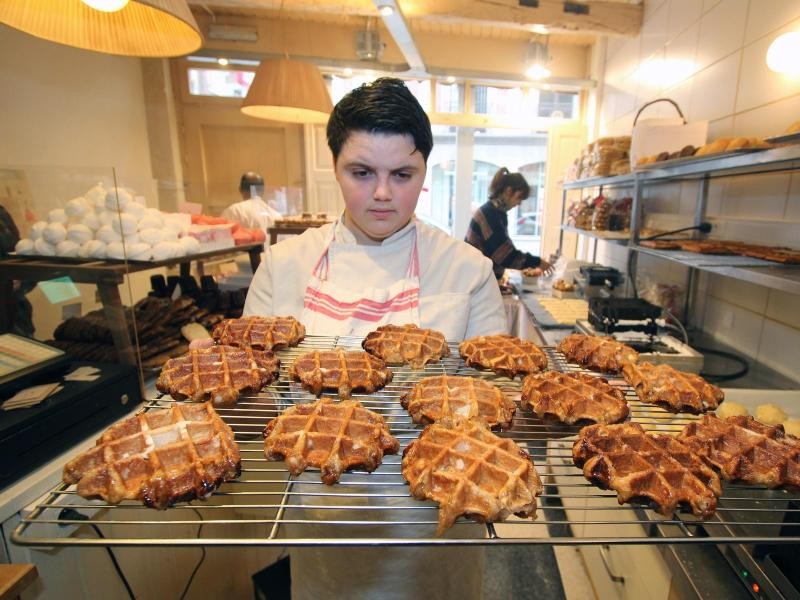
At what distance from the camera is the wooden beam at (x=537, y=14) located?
4.48m

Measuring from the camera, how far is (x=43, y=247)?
2.06 m

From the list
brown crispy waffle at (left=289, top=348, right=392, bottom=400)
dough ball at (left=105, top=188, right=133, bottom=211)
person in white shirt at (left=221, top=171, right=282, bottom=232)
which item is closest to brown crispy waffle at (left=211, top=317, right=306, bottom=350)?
brown crispy waffle at (left=289, top=348, right=392, bottom=400)

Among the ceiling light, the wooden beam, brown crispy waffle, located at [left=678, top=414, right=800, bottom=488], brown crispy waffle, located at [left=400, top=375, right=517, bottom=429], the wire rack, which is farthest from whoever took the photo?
the wooden beam

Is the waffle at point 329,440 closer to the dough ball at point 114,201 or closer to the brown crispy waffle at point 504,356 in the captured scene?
the brown crispy waffle at point 504,356

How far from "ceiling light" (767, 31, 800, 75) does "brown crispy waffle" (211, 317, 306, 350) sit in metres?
3.18

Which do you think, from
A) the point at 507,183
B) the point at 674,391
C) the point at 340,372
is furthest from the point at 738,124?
the point at 340,372

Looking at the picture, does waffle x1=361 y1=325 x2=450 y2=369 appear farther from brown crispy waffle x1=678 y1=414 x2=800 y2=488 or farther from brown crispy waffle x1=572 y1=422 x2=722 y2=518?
brown crispy waffle x1=678 y1=414 x2=800 y2=488

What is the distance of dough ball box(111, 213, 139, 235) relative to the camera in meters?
2.10

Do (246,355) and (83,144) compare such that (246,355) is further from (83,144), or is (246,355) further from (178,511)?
Answer: (83,144)

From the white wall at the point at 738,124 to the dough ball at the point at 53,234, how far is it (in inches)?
155

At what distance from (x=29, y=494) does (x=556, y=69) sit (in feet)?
28.0

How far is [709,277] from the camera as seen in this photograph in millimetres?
3309

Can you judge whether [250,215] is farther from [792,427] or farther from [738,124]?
[792,427]

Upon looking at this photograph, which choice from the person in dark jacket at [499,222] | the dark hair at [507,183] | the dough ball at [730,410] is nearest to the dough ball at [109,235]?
the dough ball at [730,410]
